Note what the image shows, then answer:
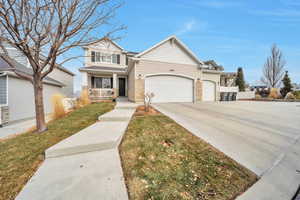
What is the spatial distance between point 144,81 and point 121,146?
7.05 meters

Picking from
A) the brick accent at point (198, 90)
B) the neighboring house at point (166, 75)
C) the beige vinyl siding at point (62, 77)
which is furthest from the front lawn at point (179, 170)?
the beige vinyl siding at point (62, 77)

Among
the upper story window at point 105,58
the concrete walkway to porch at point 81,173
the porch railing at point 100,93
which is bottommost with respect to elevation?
the concrete walkway to porch at point 81,173

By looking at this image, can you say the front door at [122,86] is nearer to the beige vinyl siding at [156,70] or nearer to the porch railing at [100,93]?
the porch railing at [100,93]

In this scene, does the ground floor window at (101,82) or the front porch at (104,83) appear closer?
the front porch at (104,83)

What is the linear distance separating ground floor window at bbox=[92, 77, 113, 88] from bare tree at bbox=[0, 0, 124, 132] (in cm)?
882

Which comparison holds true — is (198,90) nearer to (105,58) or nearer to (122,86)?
(122,86)

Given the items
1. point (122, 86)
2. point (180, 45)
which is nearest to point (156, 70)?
point (180, 45)

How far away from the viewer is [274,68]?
72.0 ft

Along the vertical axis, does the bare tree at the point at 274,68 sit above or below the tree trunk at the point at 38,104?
above

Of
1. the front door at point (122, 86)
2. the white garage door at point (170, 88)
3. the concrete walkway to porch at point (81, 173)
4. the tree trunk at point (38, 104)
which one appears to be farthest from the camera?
the front door at point (122, 86)

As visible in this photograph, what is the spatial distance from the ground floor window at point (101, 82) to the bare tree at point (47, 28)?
882cm

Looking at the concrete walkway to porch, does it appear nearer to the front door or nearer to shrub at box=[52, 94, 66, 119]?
shrub at box=[52, 94, 66, 119]

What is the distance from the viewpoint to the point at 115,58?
48.8ft

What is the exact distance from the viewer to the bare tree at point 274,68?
21.5m
